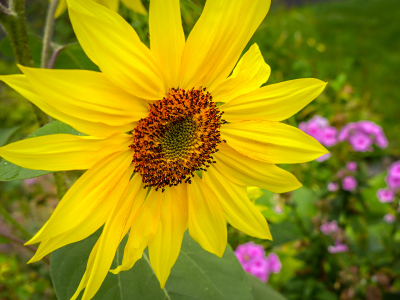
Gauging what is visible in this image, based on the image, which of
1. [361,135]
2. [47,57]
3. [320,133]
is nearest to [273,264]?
[320,133]

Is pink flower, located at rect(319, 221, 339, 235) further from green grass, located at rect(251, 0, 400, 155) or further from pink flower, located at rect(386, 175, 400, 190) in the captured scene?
green grass, located at rect(251, 0, 400, 155)

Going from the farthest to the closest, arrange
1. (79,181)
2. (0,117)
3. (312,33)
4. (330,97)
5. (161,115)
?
(312,33), (0,117), (330,97), (161,115), (79,181)

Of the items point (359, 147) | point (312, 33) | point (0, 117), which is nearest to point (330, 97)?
point (359, 147)

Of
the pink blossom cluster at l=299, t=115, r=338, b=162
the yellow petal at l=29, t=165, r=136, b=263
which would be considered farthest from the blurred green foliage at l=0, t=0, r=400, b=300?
the yellow petal at l=29, t=165, r=136, b=263

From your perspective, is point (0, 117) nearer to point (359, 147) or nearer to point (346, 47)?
point (359, 147)

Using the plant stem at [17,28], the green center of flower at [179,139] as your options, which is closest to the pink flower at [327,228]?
the green center of flower at [179,139]

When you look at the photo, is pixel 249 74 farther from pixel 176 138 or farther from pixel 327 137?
pixel 327 137
